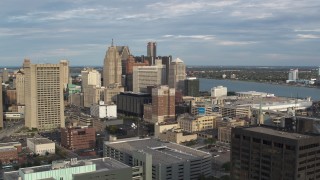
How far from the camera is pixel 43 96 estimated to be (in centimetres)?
3522

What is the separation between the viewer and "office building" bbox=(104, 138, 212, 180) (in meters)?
18.4

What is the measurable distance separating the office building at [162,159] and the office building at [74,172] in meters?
3.06

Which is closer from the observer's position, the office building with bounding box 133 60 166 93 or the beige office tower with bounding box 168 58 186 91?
the office building with bounding box 133 60 166 93

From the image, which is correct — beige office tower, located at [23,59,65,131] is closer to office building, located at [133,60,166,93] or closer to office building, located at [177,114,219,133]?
office building, located at [177,114,219,133]

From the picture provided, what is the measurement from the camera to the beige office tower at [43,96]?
3497 centimetres

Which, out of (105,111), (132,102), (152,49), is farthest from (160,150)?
(152,49)

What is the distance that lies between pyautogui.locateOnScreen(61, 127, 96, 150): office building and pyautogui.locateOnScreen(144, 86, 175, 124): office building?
8972 millimetres

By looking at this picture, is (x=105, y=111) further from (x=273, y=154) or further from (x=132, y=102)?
(x=273, y=154)

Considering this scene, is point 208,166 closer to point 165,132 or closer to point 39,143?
point 165,132

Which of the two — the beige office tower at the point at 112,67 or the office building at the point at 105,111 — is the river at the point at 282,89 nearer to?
the beige office tower at the point at 112,67

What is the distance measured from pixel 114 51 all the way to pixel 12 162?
1323 inches

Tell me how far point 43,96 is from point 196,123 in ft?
43.3

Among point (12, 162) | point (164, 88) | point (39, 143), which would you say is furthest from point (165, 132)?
point (12, 162)

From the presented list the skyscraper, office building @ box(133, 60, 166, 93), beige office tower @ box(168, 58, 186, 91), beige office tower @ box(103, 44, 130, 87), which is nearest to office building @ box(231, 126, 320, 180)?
office building @ box(133, 60, 166, 93)
